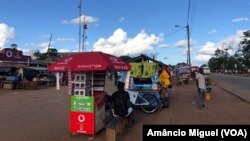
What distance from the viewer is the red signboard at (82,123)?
33.6ft

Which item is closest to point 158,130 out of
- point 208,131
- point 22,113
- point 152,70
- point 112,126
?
point 208,131

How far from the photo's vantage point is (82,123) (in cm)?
1037

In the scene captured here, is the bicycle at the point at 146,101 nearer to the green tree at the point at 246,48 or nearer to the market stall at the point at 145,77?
the market stall at the point at 145,77

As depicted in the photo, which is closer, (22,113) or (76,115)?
(76,115)

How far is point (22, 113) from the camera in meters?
16.2

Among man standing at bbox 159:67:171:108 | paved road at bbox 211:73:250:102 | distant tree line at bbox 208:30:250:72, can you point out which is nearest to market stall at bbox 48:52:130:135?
man standing at bbox 159:67:171:108

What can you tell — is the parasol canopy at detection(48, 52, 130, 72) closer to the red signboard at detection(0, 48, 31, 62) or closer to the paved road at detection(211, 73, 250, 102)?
the paved road at detection(211, 73, 250, 102)

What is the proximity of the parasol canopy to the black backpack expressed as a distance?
787mm

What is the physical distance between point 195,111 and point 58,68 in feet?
23.5

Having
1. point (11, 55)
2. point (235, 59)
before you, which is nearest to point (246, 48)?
point (235, 59)

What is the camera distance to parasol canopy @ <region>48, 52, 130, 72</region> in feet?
32.3

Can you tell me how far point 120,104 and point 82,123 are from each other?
120 centimetres

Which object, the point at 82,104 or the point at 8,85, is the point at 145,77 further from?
the point at 8,85

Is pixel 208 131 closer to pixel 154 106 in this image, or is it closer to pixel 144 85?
pixel 154 106
